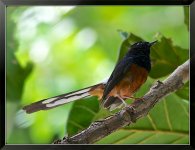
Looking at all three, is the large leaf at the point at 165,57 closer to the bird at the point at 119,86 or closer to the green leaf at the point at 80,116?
the bird at the point at 119,86

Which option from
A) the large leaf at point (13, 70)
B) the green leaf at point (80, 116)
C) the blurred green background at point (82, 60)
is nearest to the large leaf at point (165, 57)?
the blurred green background at point (82, 60)

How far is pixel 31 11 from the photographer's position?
1294 millimetres

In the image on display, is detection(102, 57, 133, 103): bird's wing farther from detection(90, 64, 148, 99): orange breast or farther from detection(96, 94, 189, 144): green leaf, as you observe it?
detection(96, 94, 189, 144): green leaf

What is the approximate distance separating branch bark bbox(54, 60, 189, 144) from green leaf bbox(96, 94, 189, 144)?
0.06 feet

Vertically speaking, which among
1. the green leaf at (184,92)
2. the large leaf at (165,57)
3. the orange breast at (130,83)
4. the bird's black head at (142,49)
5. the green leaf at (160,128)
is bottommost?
the green leaf at (160,128)

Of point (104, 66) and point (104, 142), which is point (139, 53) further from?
point (104, 142)

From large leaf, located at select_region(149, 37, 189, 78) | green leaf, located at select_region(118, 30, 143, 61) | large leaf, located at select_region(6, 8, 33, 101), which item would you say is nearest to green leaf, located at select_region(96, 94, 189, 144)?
large leaf, located at select_region(149, 37, 189, 78)

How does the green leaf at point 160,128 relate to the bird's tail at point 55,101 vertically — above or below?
below

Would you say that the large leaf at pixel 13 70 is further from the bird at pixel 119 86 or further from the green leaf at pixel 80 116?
the green leaf at pixel 80 116

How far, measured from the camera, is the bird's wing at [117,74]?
1.28 metres

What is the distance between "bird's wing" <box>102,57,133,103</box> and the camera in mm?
1276

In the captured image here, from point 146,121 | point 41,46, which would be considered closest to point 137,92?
point 146,121

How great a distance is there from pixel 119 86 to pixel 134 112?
105mm

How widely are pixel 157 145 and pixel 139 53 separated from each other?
12.7 inches
